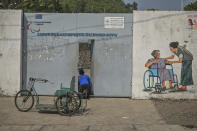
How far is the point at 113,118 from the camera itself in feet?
24.1

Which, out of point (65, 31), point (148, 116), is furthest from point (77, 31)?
point (148, 116)

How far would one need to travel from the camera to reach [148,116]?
300 inches

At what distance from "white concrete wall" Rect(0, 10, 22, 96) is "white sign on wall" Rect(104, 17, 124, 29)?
305 centimetres

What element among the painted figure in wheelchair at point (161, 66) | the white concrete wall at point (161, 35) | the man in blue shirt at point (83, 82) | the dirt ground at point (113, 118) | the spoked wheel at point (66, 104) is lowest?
the dirt ground at point (113, 118)

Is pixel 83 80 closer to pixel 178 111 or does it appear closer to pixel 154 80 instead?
pixel 154 80

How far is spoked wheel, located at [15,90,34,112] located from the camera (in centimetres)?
784

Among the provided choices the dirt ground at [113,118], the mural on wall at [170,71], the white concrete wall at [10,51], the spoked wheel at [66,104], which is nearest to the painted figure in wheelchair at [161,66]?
the mural on wall at [170,71]

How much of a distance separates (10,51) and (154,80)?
17.0 ft

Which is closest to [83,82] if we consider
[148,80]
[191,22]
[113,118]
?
[148,80]

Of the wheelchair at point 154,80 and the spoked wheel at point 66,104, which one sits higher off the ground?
the wheelchair at point 154,80

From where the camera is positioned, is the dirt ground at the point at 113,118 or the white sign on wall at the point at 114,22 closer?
the dirt ground at the point at 113,118

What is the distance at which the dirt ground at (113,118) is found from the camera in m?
6.54

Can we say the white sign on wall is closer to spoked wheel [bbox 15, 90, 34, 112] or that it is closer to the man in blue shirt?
the man in blue shirt

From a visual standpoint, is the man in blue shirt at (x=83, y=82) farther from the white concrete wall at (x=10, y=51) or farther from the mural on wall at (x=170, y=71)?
the white concrete wall at (x=10, y=51)
